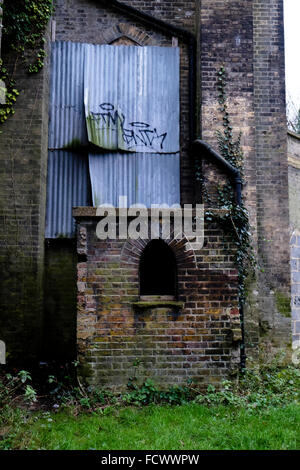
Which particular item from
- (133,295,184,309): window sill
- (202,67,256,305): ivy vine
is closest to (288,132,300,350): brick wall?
(202,67,256,305): ivy vine

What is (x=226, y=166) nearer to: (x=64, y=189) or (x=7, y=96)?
(x=64, y=189)

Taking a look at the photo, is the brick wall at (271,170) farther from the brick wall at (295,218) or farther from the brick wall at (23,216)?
the brick wall at (23,216)

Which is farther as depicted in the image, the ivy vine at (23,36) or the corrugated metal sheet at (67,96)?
the corrugated metal sheet at (67,96)

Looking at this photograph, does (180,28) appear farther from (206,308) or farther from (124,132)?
(206,308)

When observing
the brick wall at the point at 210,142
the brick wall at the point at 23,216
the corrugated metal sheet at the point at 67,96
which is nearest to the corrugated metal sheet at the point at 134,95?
the corrugated metal sheet at the point at 67,96

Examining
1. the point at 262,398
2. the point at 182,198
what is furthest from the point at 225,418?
the point at 182,198

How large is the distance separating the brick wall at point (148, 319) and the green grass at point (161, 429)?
1.86ft

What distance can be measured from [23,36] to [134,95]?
2451 mm

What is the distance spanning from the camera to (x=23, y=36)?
7152mm

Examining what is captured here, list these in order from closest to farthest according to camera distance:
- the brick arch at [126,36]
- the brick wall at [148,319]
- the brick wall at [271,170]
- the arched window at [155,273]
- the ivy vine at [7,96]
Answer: the brick wall at [148,319] < the arched window at [155,273] < the ivy vine at [7,96] < the brick wall at [271,170] < the brick arch at [126,36]

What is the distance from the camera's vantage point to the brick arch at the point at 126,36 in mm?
7984

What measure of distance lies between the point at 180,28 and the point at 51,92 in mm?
3213

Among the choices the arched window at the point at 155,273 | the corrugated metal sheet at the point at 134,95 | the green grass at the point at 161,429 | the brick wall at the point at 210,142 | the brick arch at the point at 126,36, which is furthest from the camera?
the brick arch at the point at 126,36

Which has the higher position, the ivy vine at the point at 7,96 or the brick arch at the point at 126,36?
the brick arch at the point at 126,36
